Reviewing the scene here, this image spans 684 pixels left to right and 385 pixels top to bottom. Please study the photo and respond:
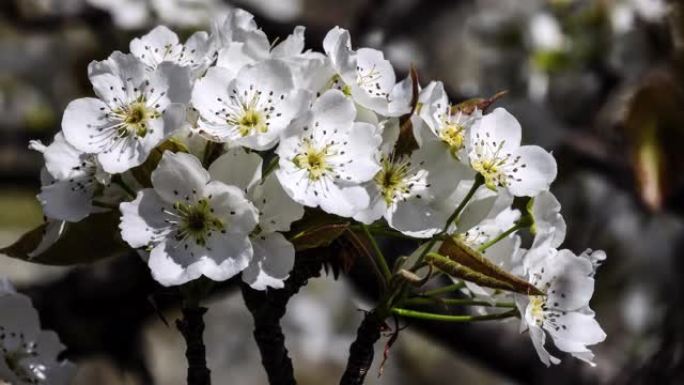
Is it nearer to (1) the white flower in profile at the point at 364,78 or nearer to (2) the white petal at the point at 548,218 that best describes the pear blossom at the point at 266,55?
(1) the white flower in profile at the point at 364,78

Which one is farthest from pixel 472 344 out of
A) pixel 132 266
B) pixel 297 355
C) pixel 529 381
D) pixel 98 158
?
pixel 297 355

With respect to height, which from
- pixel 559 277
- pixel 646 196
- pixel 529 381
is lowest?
pixel 529 381

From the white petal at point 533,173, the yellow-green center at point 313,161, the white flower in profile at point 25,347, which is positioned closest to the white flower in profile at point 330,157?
the yellow-green center at point 313,161

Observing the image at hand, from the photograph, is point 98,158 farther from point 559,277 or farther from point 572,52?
point 572,52

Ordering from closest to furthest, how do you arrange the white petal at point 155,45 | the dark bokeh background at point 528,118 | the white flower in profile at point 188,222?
the white flower in profile at point 188,222 < the white petal at point 155,45 < the dark bokeh background at point 528,118

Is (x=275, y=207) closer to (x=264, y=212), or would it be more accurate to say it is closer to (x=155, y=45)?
(x=264, y=212)

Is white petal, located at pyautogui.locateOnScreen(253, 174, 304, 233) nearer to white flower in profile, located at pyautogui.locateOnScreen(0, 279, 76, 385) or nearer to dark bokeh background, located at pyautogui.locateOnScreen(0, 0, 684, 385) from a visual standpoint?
white flower in profile, located at pyautogui.locateOnScreen(0, 279, 76, 385)

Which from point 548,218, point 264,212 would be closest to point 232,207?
point 264,212
